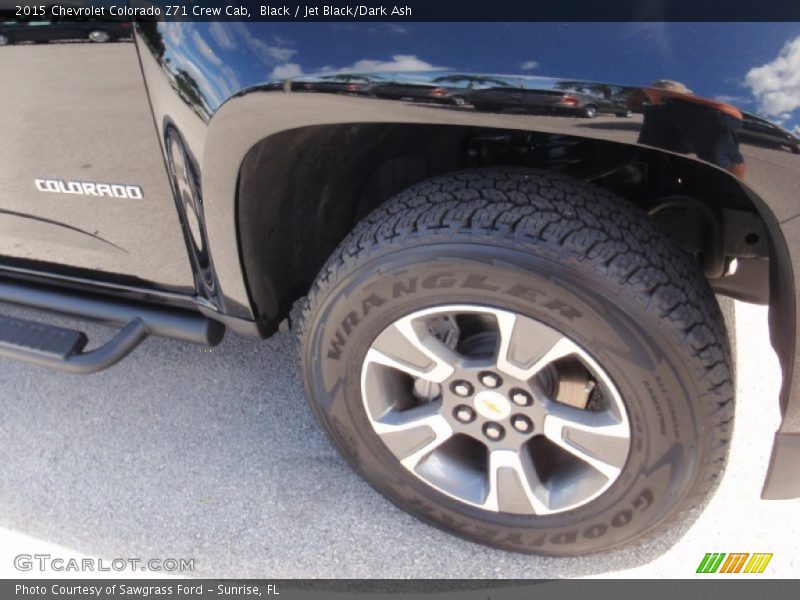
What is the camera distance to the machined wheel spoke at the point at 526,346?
5.16 ft

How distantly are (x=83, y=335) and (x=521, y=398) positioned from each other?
128cm

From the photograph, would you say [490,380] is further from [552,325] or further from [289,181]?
[289,181]

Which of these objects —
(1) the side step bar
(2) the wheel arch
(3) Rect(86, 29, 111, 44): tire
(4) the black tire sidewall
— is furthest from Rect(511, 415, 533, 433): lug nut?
(3) Rect(86, 29, 111, 44): tire

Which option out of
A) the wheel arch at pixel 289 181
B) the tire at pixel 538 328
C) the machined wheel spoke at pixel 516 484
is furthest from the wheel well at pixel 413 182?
the machined wheel spoke at pixel 516 484

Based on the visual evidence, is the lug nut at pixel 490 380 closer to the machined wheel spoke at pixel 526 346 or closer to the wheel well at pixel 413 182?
the machined wheel spoke at pixel 526 346

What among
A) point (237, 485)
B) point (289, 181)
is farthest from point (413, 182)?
point (237, 485)

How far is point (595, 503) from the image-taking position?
1766 mm

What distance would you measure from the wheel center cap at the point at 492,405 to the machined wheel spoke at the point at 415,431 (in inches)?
4.4

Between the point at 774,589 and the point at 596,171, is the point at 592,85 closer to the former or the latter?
the point at 596,171

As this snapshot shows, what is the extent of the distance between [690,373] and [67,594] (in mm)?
1685

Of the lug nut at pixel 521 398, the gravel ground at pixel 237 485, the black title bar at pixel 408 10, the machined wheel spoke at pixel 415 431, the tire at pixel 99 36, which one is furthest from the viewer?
the gravel ground at pixel 237 485

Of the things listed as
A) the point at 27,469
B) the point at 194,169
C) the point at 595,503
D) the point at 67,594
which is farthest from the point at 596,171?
the point at 27,469

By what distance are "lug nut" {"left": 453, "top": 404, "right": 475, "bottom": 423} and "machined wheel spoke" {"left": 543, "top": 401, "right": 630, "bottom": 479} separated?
0.59 ft

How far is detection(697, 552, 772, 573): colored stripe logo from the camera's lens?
1.90 m
